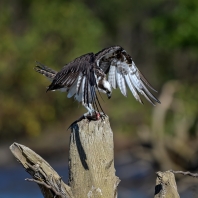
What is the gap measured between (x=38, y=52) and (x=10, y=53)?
0.95m

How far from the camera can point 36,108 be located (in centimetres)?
2202

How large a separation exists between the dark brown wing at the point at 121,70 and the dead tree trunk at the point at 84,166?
7.82ft

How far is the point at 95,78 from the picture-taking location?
228 inches

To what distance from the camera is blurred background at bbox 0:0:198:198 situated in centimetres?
1541

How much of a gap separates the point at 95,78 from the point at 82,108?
16.0 m

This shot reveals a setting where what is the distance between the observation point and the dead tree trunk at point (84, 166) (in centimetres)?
409

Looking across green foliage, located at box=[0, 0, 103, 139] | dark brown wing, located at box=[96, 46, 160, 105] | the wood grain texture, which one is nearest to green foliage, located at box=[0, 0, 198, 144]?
green foliage, located at box=[0, 0, 103, 139]

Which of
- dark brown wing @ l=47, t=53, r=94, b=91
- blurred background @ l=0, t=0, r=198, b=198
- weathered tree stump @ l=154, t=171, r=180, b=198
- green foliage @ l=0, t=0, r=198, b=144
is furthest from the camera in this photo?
green foliage @ l=0, t=0, r=198, b=144

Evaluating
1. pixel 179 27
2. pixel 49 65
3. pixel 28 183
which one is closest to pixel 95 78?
pixel 28 183

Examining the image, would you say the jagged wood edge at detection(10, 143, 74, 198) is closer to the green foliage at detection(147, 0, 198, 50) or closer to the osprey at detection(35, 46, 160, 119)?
the osprey at detection(35, 46, 160, 119)

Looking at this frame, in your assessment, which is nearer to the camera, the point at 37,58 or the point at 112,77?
the point at 112,77

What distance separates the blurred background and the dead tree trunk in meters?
9.05

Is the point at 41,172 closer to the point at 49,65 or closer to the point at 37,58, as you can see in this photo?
the point at 49,65

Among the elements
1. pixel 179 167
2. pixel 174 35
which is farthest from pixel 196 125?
pixel 174 35
